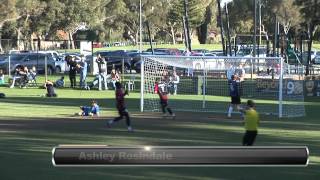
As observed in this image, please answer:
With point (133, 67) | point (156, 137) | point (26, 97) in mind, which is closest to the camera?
point (156, 137)

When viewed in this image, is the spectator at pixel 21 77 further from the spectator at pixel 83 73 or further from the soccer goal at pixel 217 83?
the soccer goal at pixel 217 83

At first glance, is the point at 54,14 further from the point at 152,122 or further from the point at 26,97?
the point at 152,122

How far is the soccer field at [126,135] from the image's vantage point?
10.2 meters

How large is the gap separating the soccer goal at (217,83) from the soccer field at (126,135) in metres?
1.09

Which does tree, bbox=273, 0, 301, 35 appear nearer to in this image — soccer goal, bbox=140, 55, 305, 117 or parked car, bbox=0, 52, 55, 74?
parked car, bbox=0, 52, 55, 74

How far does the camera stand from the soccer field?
404 inches

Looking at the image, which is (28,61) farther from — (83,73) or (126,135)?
(126,135)

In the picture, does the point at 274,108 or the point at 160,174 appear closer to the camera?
the point at 160,174

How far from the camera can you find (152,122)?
68.2ft

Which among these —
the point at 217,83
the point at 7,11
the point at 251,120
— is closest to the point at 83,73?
the point at 217,83

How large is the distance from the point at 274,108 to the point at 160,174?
61.7 ft

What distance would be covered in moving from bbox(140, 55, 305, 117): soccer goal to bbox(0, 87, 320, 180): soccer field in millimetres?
1088

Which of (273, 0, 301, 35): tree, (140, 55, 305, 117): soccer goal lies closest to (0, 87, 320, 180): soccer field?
(140, 55, 305, 117): soccer goal

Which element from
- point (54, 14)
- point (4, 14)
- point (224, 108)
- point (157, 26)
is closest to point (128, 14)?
point (157, 26)
